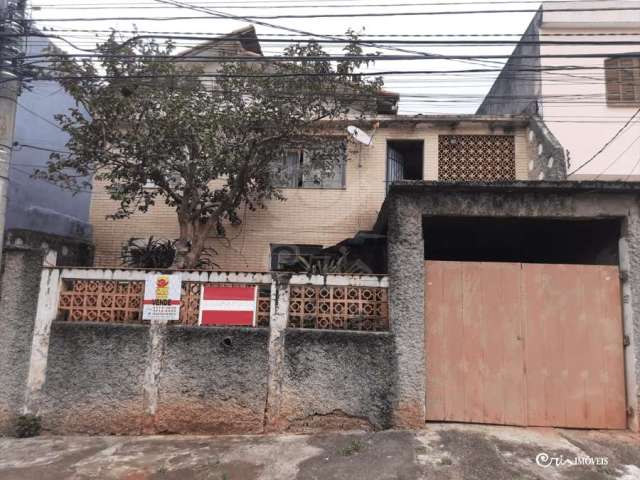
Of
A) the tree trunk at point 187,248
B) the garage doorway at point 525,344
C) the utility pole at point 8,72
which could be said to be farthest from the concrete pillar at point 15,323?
the garage doorway at point 525,344

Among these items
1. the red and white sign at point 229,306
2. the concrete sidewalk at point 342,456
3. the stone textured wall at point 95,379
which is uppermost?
the red and white sign at point 229,306

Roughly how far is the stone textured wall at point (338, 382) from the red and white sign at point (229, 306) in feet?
2.21

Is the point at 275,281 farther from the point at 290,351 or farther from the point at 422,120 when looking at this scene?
the point at 422,120

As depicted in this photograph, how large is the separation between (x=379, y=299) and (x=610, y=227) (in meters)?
2.97

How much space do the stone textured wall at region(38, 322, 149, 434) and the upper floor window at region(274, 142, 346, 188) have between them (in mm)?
4163

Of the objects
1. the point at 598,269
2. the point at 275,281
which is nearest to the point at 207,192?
the point at 275,281

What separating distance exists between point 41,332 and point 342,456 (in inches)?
147

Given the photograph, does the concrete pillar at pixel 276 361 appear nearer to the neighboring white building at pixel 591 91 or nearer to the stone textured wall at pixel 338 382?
the stone textured wall at pixel 338 382

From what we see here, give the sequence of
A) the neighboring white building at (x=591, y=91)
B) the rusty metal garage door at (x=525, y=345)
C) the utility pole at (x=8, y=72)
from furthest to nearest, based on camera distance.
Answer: the neighboring white building at (x=591, y=91) → the utility pole at (x=8, y=72) → the rusty metal garage door at (x=525, y=345)

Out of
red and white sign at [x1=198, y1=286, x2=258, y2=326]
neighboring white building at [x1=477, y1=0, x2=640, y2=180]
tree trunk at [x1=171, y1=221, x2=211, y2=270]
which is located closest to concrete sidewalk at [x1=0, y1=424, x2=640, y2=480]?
red and white sign at [x1=198, y1=286, x2=258, y2=326]

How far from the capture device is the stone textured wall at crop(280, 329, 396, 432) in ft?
16.1

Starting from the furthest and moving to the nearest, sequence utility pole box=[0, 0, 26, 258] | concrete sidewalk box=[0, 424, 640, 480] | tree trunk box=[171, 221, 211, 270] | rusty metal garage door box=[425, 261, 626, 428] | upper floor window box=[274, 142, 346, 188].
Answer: upper floor window box=[274, 142, 346, 188] < tree trunk box=[171, 221, 211, 270] < utility pole box=[0, 0, 26, 258] < rusty metal garage door box=[425, 261, 626, 428] < concrete sidewalk box=[0, 424, 640, 480]

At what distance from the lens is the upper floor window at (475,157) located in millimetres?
8732

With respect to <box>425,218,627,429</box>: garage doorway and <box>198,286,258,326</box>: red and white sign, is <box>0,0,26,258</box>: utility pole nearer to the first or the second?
<box>198,286,258,326</box>: red and white sign
